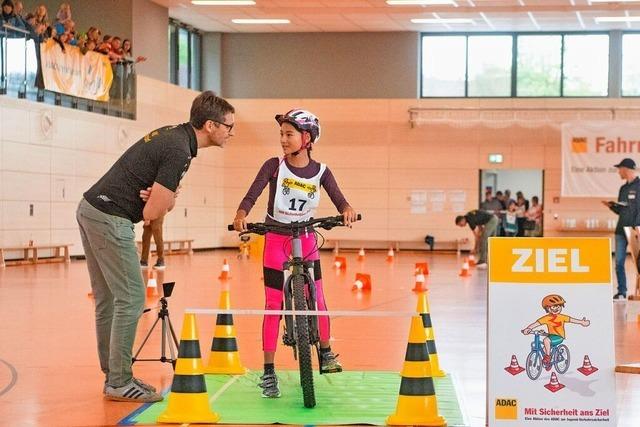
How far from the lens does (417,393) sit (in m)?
6.19

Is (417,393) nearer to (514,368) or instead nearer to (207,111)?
(514,368)

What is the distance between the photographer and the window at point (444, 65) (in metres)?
34.6

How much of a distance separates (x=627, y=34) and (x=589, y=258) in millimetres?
30075

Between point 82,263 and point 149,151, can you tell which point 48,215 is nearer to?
point 82,263

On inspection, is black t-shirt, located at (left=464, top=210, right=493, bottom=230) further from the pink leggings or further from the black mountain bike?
the black mountain bike

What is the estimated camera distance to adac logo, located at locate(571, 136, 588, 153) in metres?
33.0

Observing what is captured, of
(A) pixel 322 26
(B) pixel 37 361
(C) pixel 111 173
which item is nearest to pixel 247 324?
(B) pixel 37 361

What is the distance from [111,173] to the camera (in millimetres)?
6840

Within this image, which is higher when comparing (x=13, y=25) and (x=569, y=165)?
(x=13, y=25)

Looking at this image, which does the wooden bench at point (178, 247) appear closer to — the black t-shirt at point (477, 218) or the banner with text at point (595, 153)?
the black t-shirt at point (477, 218)

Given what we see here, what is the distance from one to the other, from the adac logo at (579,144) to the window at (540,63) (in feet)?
6.65

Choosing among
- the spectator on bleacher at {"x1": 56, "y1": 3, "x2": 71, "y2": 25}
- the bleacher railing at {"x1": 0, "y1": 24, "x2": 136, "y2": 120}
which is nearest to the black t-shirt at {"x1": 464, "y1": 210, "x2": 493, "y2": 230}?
the bleacher railing at {"x1": 0, "y1": 24, "x2": 136, "y2": 120}

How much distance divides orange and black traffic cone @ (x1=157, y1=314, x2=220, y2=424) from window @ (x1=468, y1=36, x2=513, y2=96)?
96.0 ft

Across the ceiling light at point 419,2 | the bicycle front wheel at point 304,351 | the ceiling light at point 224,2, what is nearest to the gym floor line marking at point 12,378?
the bicycle front wheel at point 304,351
